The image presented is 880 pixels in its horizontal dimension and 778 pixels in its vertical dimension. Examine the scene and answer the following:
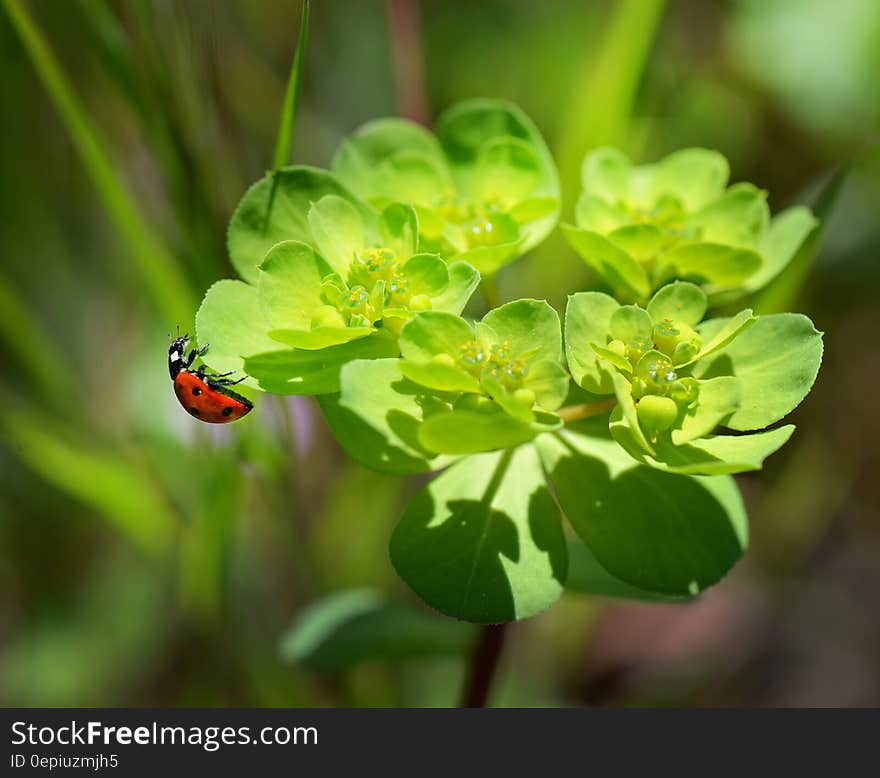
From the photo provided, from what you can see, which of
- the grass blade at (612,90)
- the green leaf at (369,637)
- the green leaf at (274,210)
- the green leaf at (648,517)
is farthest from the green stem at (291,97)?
the green leaf at (369,637)

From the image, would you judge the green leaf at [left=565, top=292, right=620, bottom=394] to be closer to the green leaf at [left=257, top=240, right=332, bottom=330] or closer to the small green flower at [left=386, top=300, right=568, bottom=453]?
the small green flower at [left=386, top=300, right=568, bottom=453]

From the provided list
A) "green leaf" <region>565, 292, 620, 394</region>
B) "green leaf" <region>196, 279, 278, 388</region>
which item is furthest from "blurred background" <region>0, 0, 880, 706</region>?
"green leaf" <region>565, 292, 620, 394</region>

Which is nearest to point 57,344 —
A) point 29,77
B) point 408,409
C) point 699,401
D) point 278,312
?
point 29,77

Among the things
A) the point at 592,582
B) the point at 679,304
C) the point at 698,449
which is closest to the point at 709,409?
the point at 698,449

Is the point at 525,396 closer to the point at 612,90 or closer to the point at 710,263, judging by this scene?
the point at 710,263

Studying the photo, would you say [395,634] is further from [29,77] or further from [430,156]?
[29,77]

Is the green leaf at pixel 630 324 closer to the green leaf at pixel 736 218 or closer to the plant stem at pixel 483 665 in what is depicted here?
the green leaf at pixel 736 218
